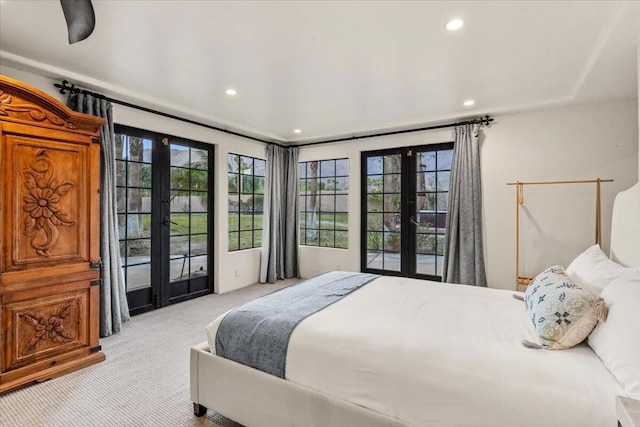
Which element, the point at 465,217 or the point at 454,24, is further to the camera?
the point at 465,217

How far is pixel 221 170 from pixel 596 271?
4182 mm

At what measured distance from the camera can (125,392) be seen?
2170 mm

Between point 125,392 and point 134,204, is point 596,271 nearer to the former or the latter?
point 125,392

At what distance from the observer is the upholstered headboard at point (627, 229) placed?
1985mm

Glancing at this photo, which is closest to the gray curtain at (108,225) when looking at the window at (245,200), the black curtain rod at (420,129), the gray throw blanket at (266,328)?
the window at (245,200)

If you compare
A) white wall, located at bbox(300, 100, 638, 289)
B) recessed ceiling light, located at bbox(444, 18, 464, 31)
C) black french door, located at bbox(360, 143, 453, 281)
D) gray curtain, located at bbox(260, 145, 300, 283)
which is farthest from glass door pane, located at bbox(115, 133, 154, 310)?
white wall, located at bbox(300, 100, 638, 289)

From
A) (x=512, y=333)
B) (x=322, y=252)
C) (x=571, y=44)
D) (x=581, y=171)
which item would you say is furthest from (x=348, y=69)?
(x=322, y=252)

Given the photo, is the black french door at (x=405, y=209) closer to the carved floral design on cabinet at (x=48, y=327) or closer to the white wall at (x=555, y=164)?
the white wall at (x=555, y=164)

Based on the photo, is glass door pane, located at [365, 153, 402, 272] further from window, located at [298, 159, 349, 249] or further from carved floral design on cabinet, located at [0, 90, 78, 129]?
carved floral design on cabinet, located at [0, 90, 78, 129]

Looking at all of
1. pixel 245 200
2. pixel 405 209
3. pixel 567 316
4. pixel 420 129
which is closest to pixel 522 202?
pixel 405 209

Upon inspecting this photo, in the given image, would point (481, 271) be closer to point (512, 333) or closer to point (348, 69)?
point (512, 333)

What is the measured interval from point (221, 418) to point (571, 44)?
3493 mm

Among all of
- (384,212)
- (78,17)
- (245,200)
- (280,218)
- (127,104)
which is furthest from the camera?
(280,218)

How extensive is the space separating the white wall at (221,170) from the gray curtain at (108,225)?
0.29 meters
